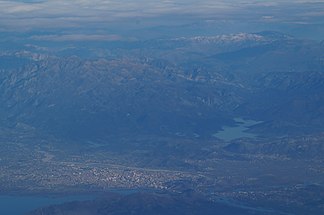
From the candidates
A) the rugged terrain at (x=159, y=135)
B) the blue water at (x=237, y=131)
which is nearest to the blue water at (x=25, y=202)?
the rugged terrain at (x=159, y=135)

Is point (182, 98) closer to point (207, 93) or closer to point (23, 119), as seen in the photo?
point (207, 93)

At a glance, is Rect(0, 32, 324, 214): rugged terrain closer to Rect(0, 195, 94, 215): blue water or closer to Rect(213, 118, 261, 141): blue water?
Rect(213, 118, 261, 141): blue water

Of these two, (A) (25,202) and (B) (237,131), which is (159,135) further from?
(A) (25,202)

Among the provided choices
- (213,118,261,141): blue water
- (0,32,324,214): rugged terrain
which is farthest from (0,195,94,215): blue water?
(213,118,261,141): blue water

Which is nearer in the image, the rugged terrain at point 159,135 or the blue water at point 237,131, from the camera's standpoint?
the rugged terrain at point 159,135

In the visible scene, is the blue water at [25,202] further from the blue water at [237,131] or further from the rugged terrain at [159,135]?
the blue water at [237,131]

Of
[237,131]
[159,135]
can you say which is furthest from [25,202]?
[237,131]

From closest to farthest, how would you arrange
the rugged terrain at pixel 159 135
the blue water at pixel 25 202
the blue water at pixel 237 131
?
the blue water at pixel 25 202
the rugged terrain at pixel 159 135
the blue water at pixel 237 131
